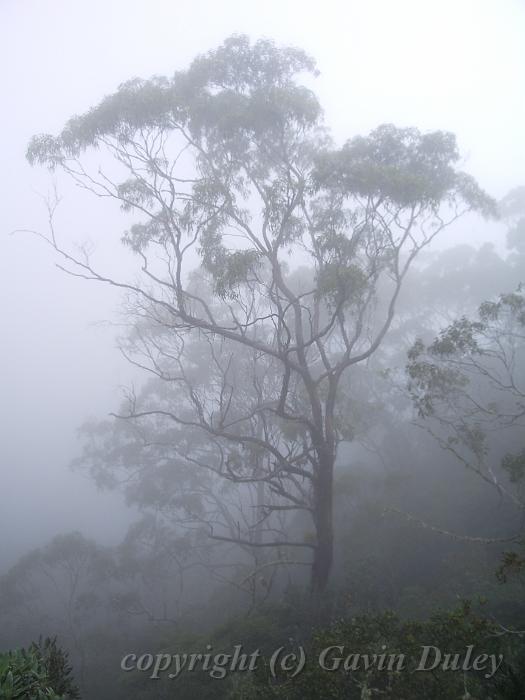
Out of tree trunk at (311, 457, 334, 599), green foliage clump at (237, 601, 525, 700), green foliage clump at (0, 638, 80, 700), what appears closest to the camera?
green foliage clump at (0, 638, 80, 700)

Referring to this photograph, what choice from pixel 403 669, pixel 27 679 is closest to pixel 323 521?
pixel 403 669

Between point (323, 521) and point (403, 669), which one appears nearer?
point (403, 669)

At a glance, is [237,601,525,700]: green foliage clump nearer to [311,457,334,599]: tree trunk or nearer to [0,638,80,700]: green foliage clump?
[0,638,80,700]: green foliage clump

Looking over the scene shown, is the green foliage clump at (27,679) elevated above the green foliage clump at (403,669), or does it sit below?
above

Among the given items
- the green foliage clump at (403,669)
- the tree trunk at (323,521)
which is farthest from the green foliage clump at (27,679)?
the tree trunk at (323,521)

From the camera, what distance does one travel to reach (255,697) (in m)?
4.21

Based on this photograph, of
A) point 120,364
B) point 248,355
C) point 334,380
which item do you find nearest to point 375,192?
point 334,380

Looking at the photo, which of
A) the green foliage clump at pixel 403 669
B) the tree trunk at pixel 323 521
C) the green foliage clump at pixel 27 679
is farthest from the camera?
the tree trunk at pixel 323 521

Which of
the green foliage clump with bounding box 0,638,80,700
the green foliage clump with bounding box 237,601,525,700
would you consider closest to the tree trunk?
the green foliage clump with bounding box 237,601,525,700

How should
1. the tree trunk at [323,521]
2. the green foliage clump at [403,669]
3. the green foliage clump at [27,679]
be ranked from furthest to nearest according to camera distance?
the tree trunk at [323,521], the green foliage clump at [403,669], the green foliage clump at [27,679]

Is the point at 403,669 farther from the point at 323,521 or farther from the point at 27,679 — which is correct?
the point at 323,521

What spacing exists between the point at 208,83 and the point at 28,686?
11.7 m

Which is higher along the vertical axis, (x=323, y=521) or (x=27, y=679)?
(x=323, y=521)

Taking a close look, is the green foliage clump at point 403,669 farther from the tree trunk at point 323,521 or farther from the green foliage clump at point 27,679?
the tree trunk at point 323,521
